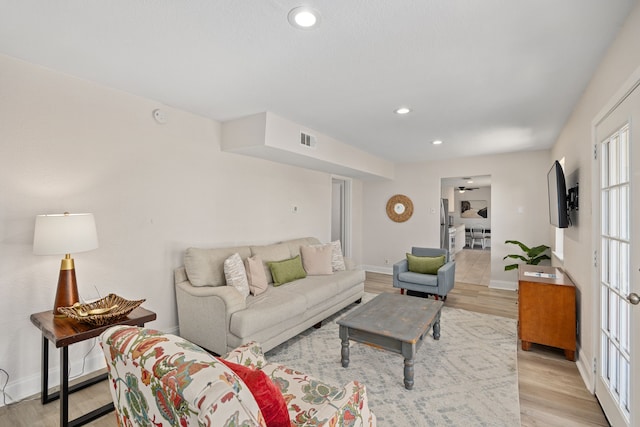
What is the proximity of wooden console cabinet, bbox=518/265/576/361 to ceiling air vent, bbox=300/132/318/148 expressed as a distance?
2709mm

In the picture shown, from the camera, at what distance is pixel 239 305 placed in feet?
8.53

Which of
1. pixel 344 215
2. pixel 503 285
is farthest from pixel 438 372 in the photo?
pixel 344 215

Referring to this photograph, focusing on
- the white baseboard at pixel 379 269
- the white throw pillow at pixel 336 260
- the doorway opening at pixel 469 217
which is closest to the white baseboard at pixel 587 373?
the white throw pillow at pixel 336 260

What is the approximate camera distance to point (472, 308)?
4.16 m

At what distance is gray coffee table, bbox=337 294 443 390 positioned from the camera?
228cm

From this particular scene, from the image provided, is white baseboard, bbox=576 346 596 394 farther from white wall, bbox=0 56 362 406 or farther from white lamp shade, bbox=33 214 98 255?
white lamp shade, bbox=33 214 98 255

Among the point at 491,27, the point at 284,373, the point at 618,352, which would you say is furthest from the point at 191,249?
the point at 618,352

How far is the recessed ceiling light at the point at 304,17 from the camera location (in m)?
1.56

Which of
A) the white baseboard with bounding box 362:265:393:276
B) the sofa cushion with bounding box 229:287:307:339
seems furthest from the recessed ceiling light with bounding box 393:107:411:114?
the white baseboard with bounding box 362:265:393:276

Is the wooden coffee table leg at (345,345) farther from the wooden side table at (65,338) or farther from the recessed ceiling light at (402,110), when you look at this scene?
the recessed ceiling light at (402,110)

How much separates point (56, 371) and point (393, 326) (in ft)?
8.65

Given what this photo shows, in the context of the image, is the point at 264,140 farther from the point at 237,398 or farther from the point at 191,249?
the point at 237,398

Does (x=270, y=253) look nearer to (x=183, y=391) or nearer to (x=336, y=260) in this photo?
(x=336, y=260)

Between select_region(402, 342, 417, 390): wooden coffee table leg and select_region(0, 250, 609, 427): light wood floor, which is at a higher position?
select_region(402, 342, 417, 390): wooden coffee table leg
